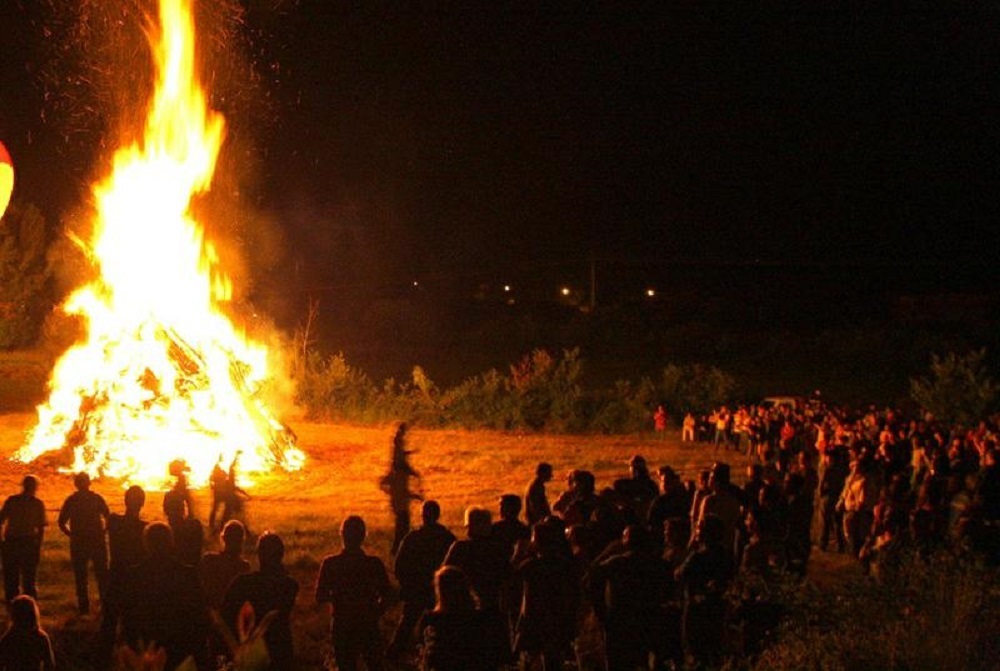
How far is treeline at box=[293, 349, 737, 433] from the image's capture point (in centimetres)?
2545

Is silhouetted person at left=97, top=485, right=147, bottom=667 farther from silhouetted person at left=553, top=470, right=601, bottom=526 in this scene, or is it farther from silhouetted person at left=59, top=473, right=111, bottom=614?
silhouetted person at left=553, top=470, right=601, bottom=526

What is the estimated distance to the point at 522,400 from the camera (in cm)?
2588

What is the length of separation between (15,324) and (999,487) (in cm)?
4230

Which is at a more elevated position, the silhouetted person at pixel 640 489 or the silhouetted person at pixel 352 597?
the silhouetted person at pixel 640 489

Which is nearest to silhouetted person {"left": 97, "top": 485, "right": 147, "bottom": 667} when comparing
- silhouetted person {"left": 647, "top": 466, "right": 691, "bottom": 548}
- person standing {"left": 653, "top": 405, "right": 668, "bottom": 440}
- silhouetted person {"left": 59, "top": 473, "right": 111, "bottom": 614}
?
silhouetted person {"left": 59, "top": 473, "right": 111, "bottom": 614}

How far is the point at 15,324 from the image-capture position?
4422 cm

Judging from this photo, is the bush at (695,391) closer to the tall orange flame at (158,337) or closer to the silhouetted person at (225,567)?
the tall orange flame at (158,337)

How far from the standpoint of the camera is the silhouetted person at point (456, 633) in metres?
5.83

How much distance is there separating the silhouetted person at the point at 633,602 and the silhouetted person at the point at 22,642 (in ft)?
11.3

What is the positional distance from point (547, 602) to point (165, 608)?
243cm

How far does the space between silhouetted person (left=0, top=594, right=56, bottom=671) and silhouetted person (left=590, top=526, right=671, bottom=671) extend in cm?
343

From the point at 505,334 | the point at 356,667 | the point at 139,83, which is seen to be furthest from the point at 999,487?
the point at 505,334

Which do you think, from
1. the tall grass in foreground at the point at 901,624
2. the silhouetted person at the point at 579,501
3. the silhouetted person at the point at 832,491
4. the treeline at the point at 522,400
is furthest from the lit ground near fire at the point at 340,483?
the silhouetted person at the point at 832,491

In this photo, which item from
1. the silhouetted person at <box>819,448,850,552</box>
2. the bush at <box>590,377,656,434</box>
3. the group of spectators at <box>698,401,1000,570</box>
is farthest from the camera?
the bush at <box>590,377,656,434</box>
